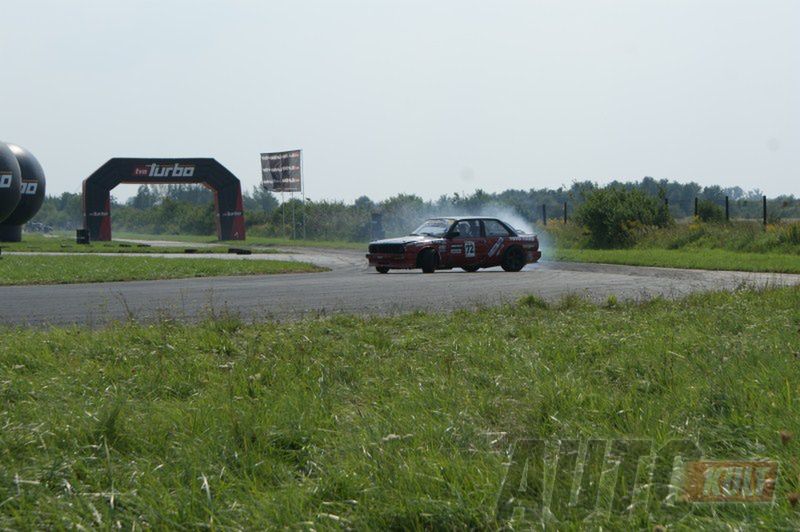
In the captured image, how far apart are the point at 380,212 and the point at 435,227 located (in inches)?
1238

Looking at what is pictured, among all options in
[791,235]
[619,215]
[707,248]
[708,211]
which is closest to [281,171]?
[708,211]

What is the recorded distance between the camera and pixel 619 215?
119 ft

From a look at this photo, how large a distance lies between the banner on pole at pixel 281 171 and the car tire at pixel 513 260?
3830 centimetres

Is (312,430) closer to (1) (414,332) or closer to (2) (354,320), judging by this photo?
(1) (414,332)

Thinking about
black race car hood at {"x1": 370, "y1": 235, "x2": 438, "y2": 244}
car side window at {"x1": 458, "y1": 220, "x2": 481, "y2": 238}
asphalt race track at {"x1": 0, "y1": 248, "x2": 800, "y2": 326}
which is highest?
car side window at {"x1": 458, "y1": 220, "x2": 481, "y2": 238}

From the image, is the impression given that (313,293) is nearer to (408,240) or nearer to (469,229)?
(408,240)

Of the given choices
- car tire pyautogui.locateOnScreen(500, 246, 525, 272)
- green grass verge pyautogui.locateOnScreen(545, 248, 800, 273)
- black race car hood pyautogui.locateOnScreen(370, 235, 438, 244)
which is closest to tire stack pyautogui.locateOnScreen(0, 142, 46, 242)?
green grass verge pyautogui.locateOnScreen(545, 248, 800, 273)

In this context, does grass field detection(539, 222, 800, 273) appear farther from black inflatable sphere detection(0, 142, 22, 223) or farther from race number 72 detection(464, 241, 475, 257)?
black inflatable sphere detection(0, 142, 22, 223)

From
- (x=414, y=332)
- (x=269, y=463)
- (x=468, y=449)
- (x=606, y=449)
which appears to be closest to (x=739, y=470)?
(x=606, y=449)

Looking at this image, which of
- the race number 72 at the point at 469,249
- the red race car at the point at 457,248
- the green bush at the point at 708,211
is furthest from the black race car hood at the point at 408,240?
the green bush at the point at 708,211

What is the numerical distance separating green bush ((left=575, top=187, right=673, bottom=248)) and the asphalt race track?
14.5 meters

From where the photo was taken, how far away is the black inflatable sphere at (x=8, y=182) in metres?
38.8

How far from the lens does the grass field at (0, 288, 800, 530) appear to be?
382 cm

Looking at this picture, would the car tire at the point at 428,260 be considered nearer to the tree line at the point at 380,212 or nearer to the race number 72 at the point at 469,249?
the race number 72 at the point at 469,249
